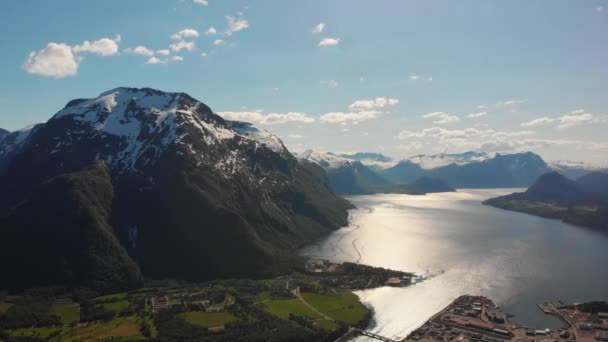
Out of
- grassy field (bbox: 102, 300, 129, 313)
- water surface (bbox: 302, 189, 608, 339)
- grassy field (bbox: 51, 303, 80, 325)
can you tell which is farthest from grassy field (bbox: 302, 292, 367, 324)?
grassy field (bbox: 51, 303, 80, 325)

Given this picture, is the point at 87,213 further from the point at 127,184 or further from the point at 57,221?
the point at 127,184

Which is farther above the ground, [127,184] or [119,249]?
[127,184]

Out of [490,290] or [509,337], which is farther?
[490,290]

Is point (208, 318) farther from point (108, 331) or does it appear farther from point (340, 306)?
point (340, 306)

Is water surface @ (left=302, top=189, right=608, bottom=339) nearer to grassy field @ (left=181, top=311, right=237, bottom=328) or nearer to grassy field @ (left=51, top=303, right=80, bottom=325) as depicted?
grassy field @ (left=181, top=311, right=237, bottom=328)

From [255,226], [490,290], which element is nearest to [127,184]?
[255,226]

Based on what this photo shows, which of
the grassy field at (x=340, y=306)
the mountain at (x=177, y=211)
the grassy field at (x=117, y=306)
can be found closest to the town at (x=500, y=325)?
the grassy field at (x=340, y=306)
